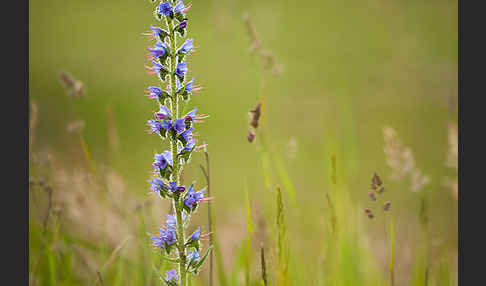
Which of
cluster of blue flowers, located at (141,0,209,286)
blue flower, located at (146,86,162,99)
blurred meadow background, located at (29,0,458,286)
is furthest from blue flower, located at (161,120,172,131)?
blurred meadow background, located at (29,0,458,286)

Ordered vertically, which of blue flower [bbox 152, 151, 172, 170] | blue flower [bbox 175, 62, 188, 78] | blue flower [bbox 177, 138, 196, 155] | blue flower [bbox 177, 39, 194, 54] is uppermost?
blue flower [bbox 177, 39, 194, 54]

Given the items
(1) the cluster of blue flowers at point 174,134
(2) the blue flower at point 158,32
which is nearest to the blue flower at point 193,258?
(1) the cluster of blue flowers at point 174,134

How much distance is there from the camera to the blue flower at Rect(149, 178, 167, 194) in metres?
1.49

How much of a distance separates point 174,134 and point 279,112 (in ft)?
17.7

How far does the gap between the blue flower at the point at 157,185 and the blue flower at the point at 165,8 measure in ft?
1.88

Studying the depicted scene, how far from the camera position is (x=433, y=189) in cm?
513

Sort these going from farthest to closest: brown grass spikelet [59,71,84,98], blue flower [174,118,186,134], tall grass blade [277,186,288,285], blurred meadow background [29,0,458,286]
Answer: blurred meadow background [29,0,458,286] < brown grass spikelet [59,71,84,98] < tall grass blade [277,186,288,285] < blue flower [174,118,186,134]

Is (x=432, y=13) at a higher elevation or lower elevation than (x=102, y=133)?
higher

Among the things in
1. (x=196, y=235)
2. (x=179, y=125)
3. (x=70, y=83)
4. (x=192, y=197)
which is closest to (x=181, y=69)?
(x=179, y=125)

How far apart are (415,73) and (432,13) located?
1680 mm

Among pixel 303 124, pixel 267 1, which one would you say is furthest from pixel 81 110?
pixel 267 1

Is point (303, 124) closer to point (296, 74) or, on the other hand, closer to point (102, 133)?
point (296, 74)

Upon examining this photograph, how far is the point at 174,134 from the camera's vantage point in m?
1.50

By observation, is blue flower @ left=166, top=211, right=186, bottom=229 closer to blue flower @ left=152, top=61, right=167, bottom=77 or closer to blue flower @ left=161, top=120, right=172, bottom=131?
blue flower @ left=161, top=120, right=172, bottom=131
